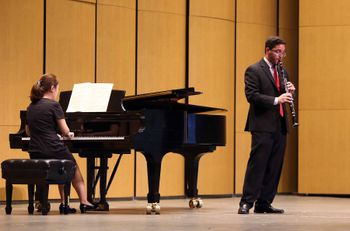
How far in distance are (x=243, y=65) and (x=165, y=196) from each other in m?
2.07

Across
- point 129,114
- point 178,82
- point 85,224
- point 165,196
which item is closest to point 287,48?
point 178,82

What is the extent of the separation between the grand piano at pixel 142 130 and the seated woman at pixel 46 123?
218mm

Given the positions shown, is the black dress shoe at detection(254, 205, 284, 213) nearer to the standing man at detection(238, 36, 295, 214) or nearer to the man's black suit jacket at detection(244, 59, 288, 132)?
the standing man at detection(238, 36, 295, 214)

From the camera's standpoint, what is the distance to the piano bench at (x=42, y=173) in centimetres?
692

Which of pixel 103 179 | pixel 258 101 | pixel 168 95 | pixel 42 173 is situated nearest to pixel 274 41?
pixel 258 101

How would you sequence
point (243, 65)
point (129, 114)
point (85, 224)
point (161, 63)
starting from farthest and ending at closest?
point (243, 65) → point (161, 63) → point (129, 114) → point (85, 224)

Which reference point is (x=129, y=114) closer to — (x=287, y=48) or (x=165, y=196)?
(x=165, y=196)

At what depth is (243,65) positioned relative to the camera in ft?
36.1

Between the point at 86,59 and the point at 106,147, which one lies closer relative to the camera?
the point at 106,147

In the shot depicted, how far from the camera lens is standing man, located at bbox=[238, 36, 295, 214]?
22.6 feet

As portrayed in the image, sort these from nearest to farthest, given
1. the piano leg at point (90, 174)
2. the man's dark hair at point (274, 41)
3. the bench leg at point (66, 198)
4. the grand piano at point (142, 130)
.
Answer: the man's dark hair at point (274, 41) < the grand piano at point (142, 130) < the bench leg at point (66, 198) < the piano leg at point (90, 174)

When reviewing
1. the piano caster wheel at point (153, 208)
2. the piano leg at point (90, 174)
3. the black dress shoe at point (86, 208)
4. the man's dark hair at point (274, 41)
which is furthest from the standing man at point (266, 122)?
the piano leg at point (90, 174)

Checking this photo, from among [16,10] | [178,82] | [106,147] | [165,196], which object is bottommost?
[165,196]

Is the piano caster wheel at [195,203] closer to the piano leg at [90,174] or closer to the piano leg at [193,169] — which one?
the piano leg at [193,169]
